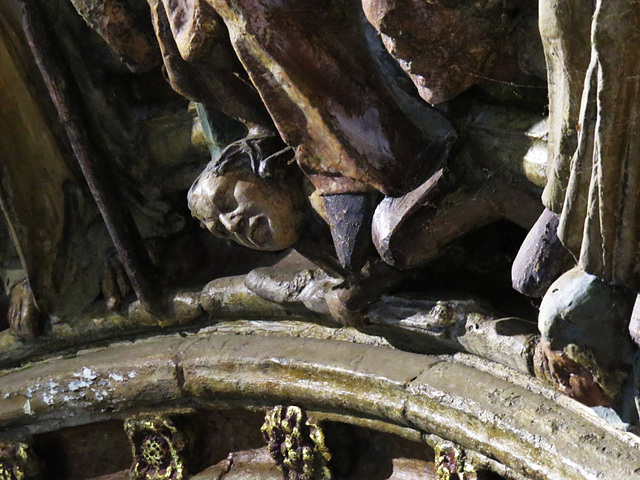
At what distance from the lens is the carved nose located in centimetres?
187

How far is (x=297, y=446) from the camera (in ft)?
6.71

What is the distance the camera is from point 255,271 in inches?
85.1

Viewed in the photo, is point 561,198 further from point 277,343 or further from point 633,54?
point 277,343

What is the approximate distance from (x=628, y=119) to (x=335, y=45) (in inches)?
25.7

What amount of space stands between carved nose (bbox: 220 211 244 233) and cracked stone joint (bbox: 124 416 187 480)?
634 millimetres

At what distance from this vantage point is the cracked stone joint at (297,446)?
2.03 meters

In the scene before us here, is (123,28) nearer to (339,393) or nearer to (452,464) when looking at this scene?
(339,393)

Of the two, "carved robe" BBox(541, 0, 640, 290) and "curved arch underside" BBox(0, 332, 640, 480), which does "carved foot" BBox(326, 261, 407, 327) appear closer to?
Result: "curved arch underside" BBox(0, 332, 640, 480)

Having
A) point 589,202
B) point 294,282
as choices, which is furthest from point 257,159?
point 589,202

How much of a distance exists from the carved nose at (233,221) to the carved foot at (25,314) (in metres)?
0.78

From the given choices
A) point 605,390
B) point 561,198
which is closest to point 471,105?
point 561,198

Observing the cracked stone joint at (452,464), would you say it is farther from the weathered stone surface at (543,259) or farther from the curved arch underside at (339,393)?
the weathered stone surface at (543,259)

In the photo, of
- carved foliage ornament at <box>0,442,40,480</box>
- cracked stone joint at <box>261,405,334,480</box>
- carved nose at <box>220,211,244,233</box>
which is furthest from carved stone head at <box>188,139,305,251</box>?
carved foliage ornament at <box>0,442,40,480</box>

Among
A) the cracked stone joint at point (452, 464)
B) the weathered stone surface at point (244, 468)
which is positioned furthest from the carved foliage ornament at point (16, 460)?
the cracked stone joint at point (452, 464)
